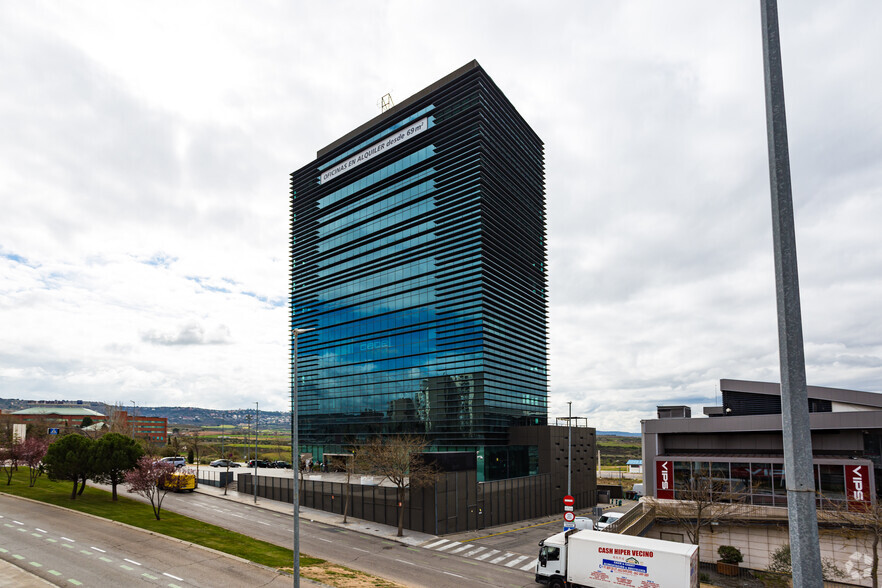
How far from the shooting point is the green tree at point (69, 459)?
154ft

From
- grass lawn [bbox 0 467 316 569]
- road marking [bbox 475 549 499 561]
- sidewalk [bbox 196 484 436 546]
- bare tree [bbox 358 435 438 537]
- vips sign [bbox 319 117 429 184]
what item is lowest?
sidewalk [bbox 196 484 436 546]

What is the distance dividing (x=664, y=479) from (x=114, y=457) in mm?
51843

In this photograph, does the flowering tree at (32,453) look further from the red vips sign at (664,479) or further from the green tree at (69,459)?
the red vips sign at (664,479)

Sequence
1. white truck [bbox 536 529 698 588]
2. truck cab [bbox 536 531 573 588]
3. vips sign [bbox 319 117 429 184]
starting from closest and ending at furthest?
white truck [bbox 536 529 698 588] < truck cab [bbox 536 531 573 588] < vips sign [bbox 319 117 429 184]

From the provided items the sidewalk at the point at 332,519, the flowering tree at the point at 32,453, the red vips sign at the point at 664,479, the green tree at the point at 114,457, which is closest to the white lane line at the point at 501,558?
the sidewalk at the point at 332,519

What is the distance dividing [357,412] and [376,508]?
42501mm

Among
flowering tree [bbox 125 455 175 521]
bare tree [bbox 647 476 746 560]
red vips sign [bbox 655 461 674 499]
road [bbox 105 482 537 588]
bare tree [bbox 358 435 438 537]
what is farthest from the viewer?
bare tree [bbox 358 435 438 537]

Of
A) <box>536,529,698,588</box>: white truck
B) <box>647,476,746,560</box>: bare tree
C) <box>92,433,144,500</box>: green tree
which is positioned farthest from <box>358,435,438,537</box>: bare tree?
<box>92,433,144,500</box>: green tree

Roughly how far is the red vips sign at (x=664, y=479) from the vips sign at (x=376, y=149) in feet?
218

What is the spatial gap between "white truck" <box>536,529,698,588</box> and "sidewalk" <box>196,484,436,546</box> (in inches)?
609

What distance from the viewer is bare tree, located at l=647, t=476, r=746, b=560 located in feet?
118

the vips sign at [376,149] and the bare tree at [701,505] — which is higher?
the vips sign at [376,149]

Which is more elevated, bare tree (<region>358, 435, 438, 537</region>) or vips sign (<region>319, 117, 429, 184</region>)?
vips sign (<region>319, 117, 429, 184</region>)

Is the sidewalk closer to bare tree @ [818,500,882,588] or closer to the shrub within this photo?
the shrub
